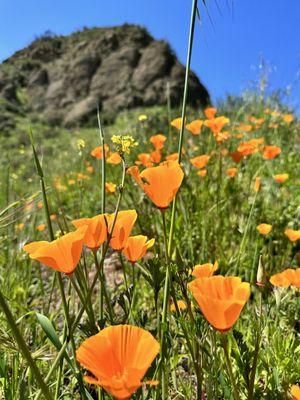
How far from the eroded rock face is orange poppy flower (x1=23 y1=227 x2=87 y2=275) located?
1479 cm

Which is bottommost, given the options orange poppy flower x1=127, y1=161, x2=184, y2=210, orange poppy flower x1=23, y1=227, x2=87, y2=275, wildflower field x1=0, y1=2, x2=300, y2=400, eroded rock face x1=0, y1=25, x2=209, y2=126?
wildflower field x1=0, y1=2, x2=300, y2=400

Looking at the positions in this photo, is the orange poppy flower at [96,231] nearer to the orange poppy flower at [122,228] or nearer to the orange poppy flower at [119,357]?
the orange poppy flower at [122,228]

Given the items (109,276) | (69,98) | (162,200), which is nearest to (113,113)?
(69,98)

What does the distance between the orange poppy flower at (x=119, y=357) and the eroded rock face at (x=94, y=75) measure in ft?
49.0

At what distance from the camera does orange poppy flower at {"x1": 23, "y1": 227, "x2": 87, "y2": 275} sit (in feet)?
2.48

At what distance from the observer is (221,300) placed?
70cm

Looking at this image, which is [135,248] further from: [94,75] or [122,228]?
[94,75]

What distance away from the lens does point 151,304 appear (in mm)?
2135

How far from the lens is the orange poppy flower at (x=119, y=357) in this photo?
0.56m

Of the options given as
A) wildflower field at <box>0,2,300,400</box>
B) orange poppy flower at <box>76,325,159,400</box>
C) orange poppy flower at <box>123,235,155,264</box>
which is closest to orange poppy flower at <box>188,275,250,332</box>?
wildflower field at <box>0,2,300,400</box>

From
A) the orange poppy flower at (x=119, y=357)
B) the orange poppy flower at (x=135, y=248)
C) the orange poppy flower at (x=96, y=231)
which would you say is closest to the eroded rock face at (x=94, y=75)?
the orange poppy flower at (x=135, y=248)

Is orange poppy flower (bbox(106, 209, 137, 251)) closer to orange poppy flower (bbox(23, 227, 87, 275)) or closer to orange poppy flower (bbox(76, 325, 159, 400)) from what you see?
orange poppy flower (bbox(23, 227, 87, 275))

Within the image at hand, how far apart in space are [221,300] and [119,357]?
6.7 inches

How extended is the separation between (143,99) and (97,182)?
11.4 meters
